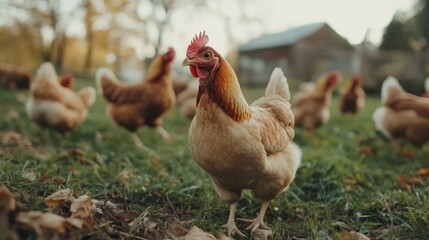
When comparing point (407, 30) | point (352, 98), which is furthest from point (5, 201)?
point (407, 30)

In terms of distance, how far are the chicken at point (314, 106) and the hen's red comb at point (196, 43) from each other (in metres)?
5.16

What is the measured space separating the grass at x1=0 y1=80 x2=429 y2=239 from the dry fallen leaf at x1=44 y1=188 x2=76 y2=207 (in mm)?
79

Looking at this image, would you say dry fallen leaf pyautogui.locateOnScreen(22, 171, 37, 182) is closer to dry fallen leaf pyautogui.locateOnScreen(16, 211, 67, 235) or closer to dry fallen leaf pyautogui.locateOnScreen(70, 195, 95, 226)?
dry fallen leaf pyautogui.locateOnScreen(70, 195, 95, 226)

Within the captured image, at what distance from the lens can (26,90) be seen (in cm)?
1377

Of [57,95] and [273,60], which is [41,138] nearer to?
[57,95]

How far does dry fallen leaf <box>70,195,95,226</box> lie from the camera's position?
2086mm

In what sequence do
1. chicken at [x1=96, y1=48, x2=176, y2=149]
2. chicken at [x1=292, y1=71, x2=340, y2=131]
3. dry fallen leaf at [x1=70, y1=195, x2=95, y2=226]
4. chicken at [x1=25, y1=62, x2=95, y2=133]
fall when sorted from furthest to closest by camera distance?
chicken at [x1=292, y1=71, x2=340, y2=131], chicken at [x1=96, y1=48, x2=176, y2=149], chicken at [x1=25, y1=62, x2=95, y2=133], dry fallen leaf at [x1=70, y1=195, x2=95, y2=226]

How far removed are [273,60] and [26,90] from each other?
54.6ft

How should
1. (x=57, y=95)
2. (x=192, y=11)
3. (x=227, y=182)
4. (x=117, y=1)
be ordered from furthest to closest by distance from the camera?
(x=192, y=11) → (x=117, y=1) → (x=57, y=95) → (x=227, y=182)

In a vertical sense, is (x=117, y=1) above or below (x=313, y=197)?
above

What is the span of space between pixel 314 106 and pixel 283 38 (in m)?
18.3

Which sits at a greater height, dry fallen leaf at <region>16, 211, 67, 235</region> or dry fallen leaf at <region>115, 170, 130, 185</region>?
dry fallen leaf at <region>16, 211, 67, 235</region>

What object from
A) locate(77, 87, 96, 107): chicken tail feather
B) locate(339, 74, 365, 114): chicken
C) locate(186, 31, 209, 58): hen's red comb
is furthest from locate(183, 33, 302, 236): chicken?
locate(339, 74, 365, 114): chicken

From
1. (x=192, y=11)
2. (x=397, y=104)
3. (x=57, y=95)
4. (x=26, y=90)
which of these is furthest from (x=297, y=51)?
(x=57, y=95)
